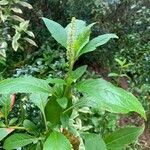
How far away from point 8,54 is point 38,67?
0.76m

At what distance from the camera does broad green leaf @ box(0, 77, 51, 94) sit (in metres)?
1.31

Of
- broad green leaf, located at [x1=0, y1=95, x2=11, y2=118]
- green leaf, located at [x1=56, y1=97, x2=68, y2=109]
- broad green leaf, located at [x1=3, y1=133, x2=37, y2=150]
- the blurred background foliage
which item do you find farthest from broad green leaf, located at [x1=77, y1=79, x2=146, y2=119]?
the blurred background foliage

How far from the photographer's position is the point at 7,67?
12.7 feet

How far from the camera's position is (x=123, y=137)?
1.72 meters

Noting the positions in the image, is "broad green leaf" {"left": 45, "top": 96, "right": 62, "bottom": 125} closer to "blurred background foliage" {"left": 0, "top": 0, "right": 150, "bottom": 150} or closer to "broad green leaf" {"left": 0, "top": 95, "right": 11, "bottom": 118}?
"broad green leaf" {"left": 0, "top": 95, "right": 11, "bottom": 118}

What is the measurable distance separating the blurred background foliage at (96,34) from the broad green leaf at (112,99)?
2172 mm

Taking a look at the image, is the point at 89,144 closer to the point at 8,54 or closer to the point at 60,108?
the point at 60,108

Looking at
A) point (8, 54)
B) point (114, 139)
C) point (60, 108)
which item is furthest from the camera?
point (8, 54)

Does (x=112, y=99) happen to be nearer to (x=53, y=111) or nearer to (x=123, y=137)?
(x=53, y=111)

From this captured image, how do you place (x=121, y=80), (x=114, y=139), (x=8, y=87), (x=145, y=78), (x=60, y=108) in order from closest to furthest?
(x=8, y=87), (x=60, y=108), (x=114, y=139), (x=145, y=78), (x=121, y=80)

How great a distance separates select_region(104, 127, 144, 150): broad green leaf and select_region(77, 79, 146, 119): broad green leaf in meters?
0.43

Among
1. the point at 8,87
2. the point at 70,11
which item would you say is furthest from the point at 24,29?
the point at 8,87

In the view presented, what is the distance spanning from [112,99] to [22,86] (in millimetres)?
295

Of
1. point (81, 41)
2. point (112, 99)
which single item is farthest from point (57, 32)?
point (112, 99)
